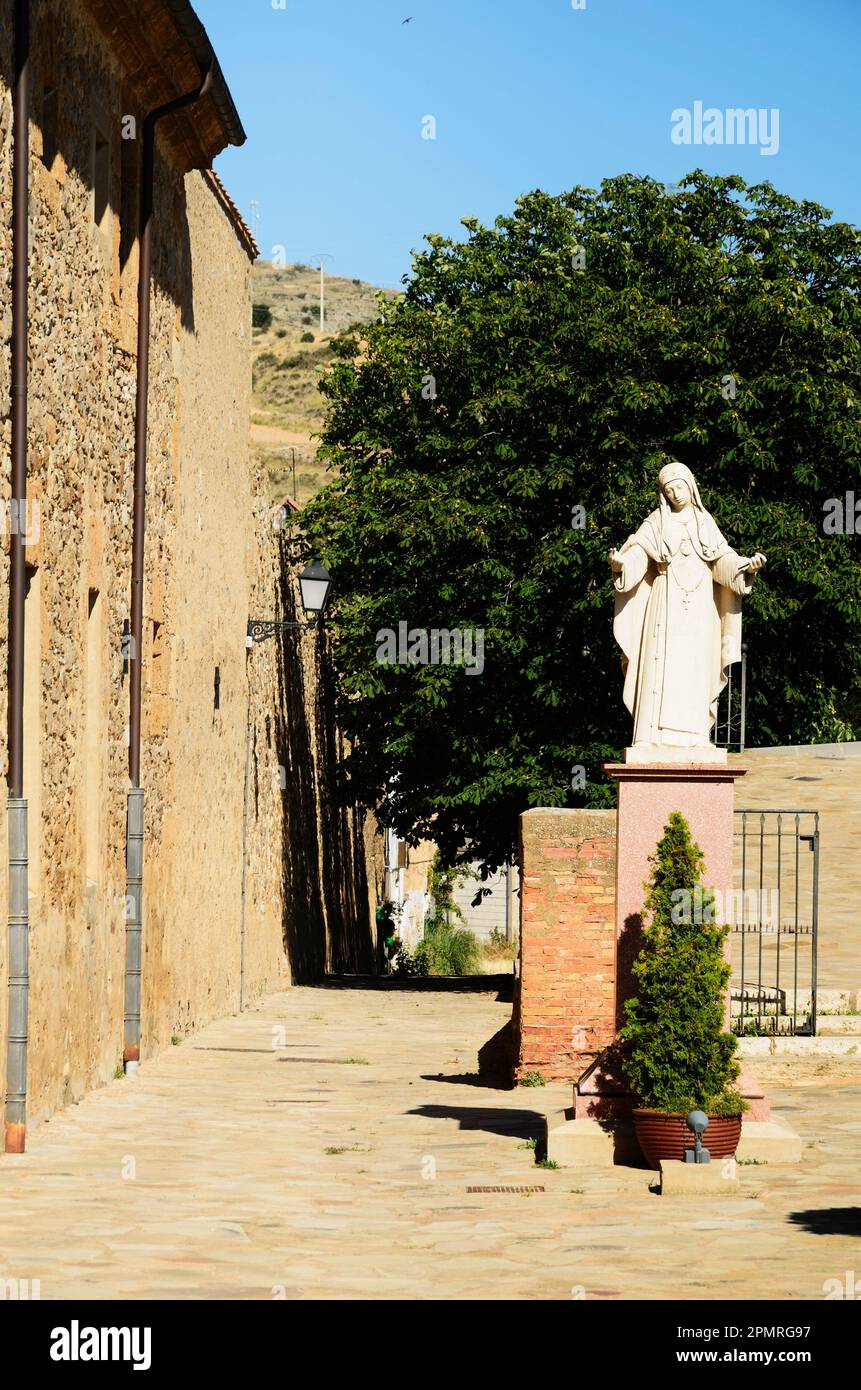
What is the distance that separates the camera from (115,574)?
45.8 feet

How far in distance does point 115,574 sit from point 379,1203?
629 centimetres

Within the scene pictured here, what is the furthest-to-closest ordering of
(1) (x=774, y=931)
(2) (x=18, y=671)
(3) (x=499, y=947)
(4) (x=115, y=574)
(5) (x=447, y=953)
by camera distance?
(3) (x=499, y=947), (5) (x=447, y=953), (1) (x=774, y=931), (4) (x=115, y=574), (2) (x=18, y=671)

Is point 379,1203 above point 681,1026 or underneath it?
underneath

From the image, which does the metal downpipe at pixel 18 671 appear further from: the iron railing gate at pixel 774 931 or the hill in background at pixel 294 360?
the hill in background at pixel 294 360

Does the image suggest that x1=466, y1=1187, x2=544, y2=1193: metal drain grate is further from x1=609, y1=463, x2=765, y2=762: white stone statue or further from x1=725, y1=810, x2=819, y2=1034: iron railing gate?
x1=725, y1=810, x2=819, y2=1034: iron railing gate

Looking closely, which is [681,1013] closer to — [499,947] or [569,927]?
[569,927]

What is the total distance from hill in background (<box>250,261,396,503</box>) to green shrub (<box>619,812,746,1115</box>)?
150 ft

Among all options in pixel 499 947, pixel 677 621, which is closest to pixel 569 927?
pixel 677 621

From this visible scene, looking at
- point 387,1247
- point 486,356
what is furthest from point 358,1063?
point 486,356

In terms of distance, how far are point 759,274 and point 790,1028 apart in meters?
13.3

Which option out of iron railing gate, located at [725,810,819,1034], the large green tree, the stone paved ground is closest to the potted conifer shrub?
the stone paved ground

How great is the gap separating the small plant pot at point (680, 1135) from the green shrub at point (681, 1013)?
46 millimetres

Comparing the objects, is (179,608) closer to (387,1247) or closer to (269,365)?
(387,1247)
